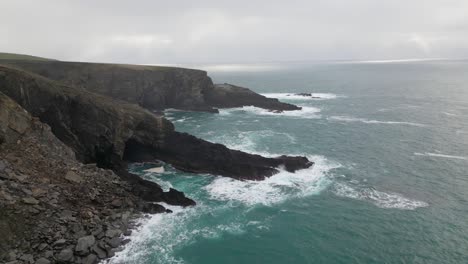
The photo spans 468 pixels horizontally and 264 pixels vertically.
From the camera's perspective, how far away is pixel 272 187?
4250 centimetres

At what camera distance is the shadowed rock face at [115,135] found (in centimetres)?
4366

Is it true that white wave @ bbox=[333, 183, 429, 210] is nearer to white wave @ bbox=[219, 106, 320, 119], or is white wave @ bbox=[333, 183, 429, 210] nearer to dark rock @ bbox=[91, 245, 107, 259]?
dark rock @ bbox=[91, 245, 107, 259]

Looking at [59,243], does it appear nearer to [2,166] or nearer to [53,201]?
[53,201]

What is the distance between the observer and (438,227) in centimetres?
3269

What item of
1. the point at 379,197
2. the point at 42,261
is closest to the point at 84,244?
the point at 42,261

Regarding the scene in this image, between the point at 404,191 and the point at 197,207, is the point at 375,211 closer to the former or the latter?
the point at 404,191

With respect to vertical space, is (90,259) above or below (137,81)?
below

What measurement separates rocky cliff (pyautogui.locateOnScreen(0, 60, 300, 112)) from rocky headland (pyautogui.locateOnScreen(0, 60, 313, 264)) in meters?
33.8

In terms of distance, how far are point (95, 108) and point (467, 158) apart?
187 ft

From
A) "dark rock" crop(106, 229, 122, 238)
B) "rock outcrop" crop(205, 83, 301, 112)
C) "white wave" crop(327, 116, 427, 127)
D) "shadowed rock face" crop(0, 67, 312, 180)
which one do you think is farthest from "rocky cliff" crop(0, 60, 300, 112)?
"dark rock" crop(106, 229, 122, 238)

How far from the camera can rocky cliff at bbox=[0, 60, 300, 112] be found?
81.7 metres

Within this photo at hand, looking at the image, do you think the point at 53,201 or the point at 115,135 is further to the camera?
the point at 115,135

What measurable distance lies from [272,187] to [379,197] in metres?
12.8

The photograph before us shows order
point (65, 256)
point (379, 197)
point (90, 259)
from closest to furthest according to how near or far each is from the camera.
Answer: point (65, 256) < point (90, 259) < point (379, 197)
